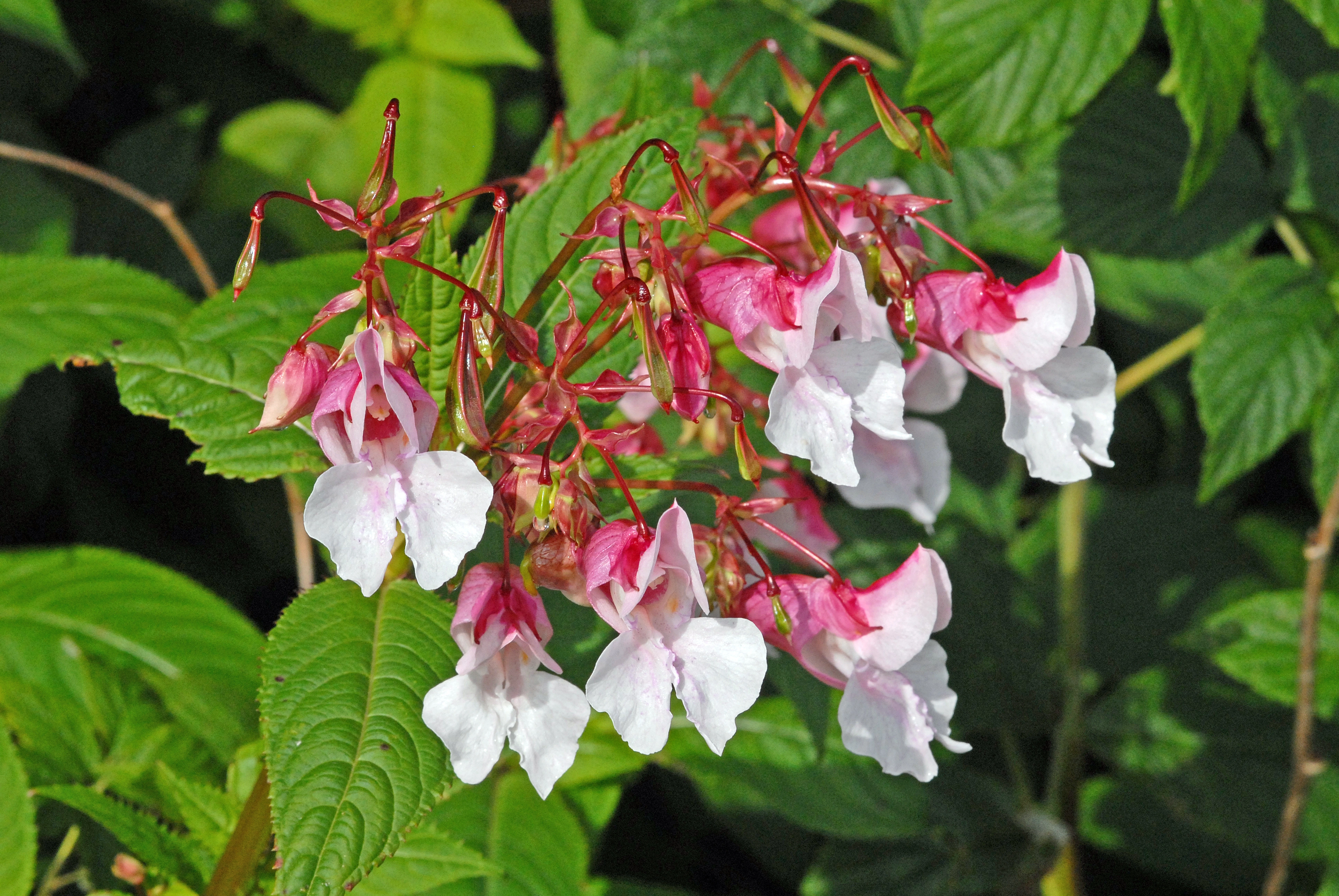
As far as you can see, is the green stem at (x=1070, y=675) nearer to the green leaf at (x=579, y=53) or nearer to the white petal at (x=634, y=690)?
the green leaf at (x=579, y=53)

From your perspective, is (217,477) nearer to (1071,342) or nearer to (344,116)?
(344,116)

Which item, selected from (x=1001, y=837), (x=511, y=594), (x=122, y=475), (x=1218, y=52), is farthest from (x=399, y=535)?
(x=122, y=475)

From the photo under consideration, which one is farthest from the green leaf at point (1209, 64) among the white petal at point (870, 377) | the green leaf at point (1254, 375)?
the white petal at point (870, 377)

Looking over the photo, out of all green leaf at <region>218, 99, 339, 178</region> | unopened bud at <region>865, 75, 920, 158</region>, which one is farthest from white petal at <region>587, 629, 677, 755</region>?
green leaf at <region>218, 99, 339, 178</region>

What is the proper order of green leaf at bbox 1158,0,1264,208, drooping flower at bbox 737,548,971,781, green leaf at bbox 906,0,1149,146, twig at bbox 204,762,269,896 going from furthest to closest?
green leaf at bbox 906,0,1149,146 → green leaf at bbox 1158,0,1264,208 → twig at bbox 204,762,269,896 → drooping flower at bbox 737,548,971,781

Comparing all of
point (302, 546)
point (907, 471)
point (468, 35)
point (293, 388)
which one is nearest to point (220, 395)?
point (293, 388)

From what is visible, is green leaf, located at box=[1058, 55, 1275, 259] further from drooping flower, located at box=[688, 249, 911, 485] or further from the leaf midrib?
the leaf midrib
